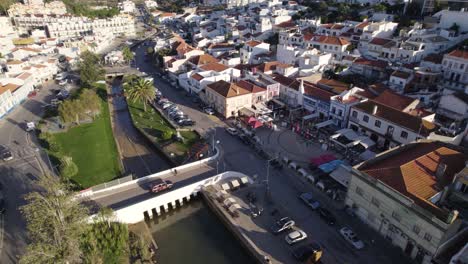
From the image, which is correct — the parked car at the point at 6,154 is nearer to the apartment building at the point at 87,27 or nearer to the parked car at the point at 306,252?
the parked car at the point at 306,252

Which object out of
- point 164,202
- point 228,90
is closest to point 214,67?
point 228,90

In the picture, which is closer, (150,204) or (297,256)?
(297,256)

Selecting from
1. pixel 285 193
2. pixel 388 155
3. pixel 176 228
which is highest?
pixel 388 155

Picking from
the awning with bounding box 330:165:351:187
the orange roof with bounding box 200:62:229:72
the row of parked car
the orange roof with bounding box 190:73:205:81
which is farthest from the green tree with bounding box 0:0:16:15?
the awning with bounding box 330:165:351:187

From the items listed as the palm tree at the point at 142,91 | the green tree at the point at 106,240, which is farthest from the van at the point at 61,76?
the green tree at the point at 106,240

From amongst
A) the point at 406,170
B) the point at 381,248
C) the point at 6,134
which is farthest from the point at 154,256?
the point at 6,134

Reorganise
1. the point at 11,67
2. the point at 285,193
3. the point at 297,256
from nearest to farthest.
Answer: the point at 297,256 → the point at 285,193 → the point at 11,67

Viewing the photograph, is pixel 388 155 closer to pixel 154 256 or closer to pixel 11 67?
pixel 154 256
